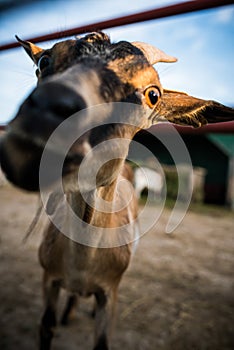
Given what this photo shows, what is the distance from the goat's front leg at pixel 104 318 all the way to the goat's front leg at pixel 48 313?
30cm

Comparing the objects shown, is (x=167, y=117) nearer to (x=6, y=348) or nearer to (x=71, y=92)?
(x=71, y=92)

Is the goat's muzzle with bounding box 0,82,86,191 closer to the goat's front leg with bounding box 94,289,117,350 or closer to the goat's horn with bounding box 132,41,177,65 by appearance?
the goat's horn with bounding box 132,41,177,65

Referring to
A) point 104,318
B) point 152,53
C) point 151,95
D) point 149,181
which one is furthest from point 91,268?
point 149,181

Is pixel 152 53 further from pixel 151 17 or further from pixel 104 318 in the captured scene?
pixel 104 318

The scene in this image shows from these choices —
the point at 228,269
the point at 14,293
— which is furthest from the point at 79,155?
the point at 228,269

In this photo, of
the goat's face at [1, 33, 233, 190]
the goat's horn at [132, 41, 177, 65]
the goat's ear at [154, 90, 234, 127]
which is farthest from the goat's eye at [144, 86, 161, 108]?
the goat's horn at [132, 41, 177, 65]

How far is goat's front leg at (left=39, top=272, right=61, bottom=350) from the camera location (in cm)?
192

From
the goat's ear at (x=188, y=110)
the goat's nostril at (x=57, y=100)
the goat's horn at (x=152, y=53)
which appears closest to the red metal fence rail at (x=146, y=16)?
the goat's horn at (x=152, y=53)

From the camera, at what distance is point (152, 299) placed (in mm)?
2756

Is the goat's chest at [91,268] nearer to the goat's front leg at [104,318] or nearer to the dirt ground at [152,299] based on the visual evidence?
the goat's front leg at [104,318]

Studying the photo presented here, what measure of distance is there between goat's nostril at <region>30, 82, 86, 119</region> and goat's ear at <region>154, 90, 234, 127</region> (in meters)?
0.78

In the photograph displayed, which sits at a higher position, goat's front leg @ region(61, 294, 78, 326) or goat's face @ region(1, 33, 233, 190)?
goat's face @ region(1, 33, 233, 190)

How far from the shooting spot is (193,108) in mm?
1553

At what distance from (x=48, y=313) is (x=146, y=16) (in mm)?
1965
